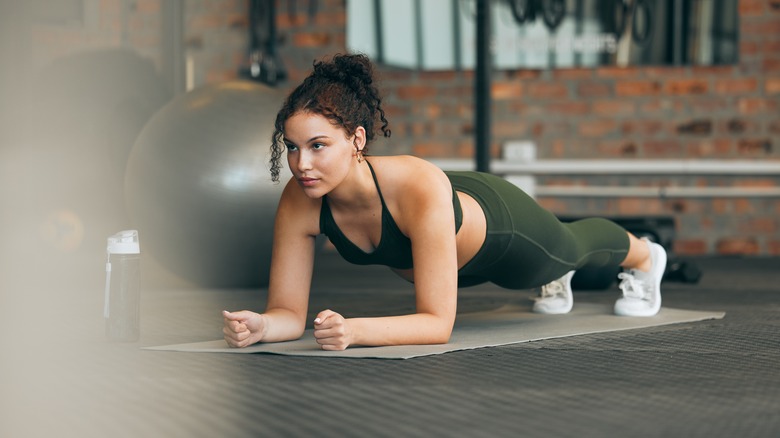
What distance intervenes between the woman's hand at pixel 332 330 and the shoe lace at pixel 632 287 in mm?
1058

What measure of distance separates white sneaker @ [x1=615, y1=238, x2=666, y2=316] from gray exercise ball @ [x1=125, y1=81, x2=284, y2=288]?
1.11 m

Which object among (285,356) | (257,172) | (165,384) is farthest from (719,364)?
(257,172)

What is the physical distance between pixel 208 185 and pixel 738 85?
3.14 metres

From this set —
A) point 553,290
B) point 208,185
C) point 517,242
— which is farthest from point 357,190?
point 208,185

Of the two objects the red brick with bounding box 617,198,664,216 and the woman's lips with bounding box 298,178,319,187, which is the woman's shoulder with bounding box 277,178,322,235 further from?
the red brick with bounding box 617,198,664,216

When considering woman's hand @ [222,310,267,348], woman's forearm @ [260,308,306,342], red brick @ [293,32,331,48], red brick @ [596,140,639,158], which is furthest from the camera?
red brick @ [293,32,331,48]

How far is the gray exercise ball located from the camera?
3.37 m

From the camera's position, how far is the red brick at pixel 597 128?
5.52m

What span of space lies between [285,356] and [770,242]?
3.88m

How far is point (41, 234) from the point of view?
414cm

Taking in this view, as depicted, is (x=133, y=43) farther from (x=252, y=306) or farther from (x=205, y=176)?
(x=252, y=306)

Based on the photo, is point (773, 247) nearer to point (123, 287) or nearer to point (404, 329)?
point (404, 329)

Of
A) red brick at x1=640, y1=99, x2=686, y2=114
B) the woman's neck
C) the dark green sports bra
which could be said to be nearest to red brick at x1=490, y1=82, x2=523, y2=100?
red brick at x1=640, y1=99, x2=686, y2=114

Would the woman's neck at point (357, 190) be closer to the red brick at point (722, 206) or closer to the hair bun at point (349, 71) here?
the hair bun at point (349, 71)
